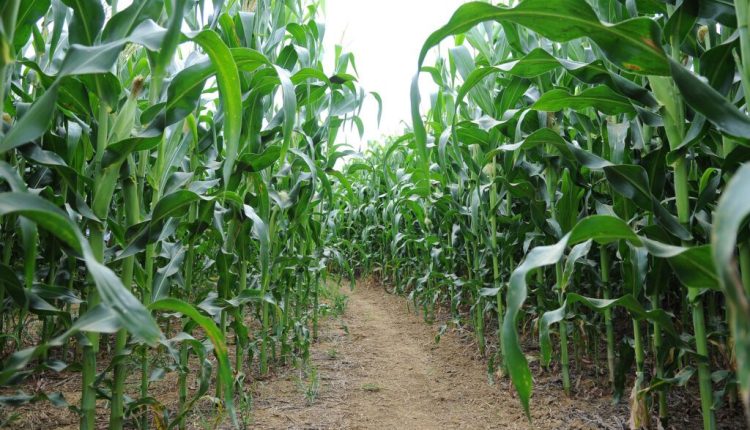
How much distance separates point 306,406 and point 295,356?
2.27 ft

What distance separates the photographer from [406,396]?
214 cm

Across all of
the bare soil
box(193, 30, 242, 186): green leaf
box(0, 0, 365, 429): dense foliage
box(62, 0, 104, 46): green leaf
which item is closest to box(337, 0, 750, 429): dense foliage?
the bare soil

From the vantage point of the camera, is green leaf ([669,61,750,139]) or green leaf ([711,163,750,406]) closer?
green leaf ([711,163,750,406])

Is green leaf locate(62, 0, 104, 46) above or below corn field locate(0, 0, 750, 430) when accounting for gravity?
above

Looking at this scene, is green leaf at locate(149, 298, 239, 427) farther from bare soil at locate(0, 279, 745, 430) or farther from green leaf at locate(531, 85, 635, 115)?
green leaf at locate(531, 85, 635, 115)

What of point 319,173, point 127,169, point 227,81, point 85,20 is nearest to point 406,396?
point 319,173

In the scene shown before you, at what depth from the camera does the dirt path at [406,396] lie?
180 centimetres

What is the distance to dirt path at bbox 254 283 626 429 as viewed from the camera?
1.80 m

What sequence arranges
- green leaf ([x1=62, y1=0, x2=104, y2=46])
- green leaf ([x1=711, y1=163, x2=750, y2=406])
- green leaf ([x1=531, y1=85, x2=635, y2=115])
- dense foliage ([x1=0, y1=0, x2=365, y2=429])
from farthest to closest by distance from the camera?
green leaf ([x1=531, y1=85, x2=635, y2=115])
green leaf ([x1=62, y1=0, x2=104, y2=46])
dense foliage ([x1=0, y1=0, x2=365, y2=429])
green leaf ([x1=711, y1=163, x2=750, y2=406])

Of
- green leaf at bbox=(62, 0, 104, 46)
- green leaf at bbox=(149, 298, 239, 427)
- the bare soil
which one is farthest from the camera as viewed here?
the bare soil

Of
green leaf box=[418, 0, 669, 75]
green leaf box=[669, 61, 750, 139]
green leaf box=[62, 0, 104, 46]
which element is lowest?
green leaf box=[669, 61, 750, 139]

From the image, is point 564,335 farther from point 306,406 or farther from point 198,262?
point 198,262

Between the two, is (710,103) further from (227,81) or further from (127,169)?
(127,169)

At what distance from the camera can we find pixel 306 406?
6.41 feet
